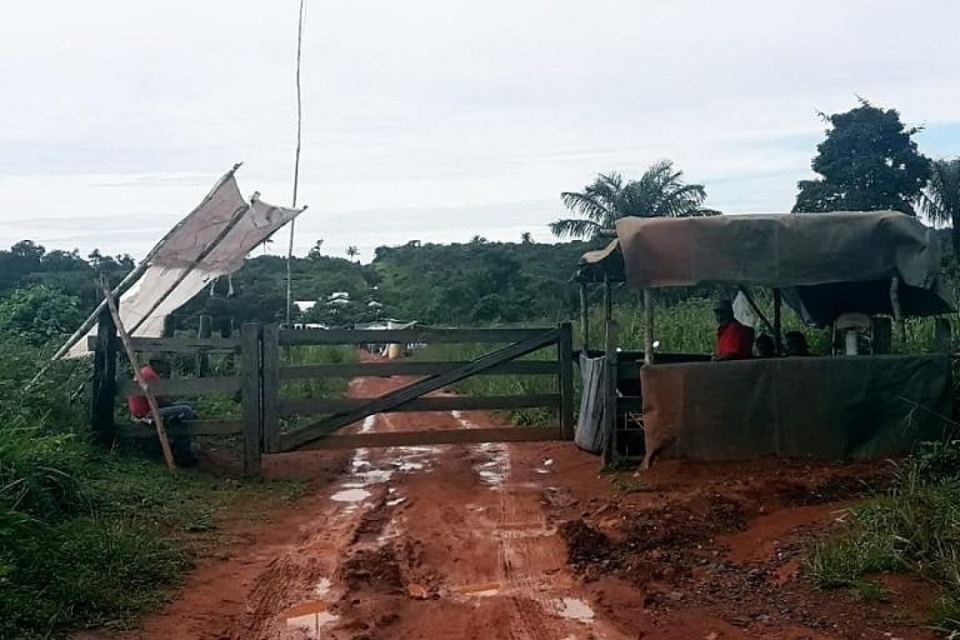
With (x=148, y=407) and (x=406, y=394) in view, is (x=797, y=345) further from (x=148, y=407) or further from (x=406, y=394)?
(x=148, y=407)

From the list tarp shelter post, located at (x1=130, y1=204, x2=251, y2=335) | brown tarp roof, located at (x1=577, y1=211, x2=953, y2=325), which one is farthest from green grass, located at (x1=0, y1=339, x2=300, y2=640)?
brown tarp roof, located at (x1=577, y1=211, x2=953, y2=325)

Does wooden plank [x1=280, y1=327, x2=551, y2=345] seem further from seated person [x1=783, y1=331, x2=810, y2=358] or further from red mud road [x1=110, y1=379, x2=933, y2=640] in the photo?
seated person [x1=783, y1=331, x2=810, y2=358]

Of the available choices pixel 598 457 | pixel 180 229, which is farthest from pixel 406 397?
pixel 180 229

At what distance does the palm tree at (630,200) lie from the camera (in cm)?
3384

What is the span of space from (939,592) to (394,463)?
718 centimetres

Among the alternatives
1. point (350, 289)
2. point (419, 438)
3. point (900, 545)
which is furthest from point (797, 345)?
point (350, 289)

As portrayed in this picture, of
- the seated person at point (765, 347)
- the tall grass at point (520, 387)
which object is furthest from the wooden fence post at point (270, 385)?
the seated person at point (765, 347)

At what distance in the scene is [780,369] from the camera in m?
9.44

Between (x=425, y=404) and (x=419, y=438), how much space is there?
0.39m

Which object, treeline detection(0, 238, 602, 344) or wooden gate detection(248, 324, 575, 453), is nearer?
wooden gate detection(248, 324, 575, 453)

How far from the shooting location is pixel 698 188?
34.5 m

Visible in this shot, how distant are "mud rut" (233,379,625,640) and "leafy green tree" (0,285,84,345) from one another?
7.12 metres

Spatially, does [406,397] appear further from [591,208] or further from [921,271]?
[591,208]

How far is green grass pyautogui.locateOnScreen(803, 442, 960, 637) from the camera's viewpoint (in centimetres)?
588
